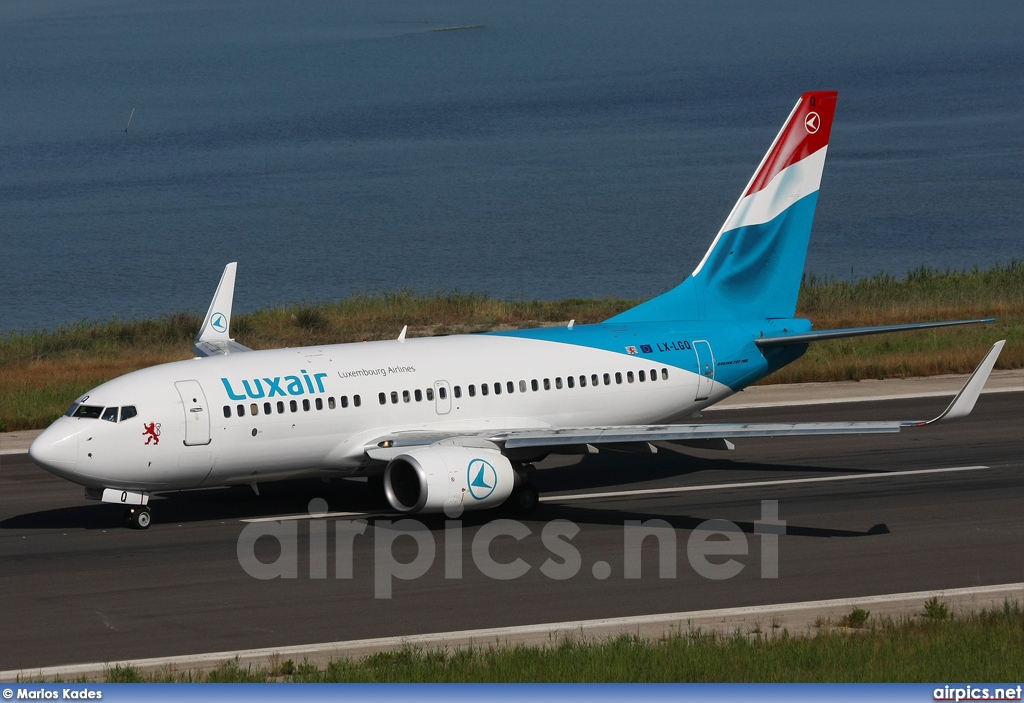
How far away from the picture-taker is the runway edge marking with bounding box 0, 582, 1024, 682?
21.1 metres

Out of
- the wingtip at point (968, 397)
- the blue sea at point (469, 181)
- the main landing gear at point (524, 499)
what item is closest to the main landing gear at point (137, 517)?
the main landing gear at point (524, 499)

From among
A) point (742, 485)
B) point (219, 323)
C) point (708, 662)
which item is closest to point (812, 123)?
point (742, 485)

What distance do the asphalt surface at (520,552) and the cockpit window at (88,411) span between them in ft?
8.46

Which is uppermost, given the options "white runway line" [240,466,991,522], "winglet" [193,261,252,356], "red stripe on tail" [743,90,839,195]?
"red stripe on tail" [743,90,839,195]

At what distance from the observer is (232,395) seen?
29578 mm

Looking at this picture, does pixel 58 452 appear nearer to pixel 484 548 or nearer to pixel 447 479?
pixel 447 479

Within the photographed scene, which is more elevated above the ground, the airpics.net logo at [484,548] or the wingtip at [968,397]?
the wingtip at [968,397]

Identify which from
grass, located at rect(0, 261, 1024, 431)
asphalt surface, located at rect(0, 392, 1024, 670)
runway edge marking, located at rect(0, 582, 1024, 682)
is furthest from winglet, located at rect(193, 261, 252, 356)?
runway edge marking, located at rect(0, 582, 1024, 682)

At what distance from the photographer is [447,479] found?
28.6 meters

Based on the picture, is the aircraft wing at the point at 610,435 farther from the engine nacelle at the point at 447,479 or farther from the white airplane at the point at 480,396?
the engine nacelle at the point at 447,479

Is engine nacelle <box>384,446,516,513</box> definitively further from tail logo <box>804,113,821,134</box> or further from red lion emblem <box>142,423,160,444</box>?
tail logo <box>804,113,821,134</box>

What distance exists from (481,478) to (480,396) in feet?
11.1

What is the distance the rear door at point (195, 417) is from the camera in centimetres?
2906

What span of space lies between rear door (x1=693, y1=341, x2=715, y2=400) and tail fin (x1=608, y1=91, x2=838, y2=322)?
1594mm
